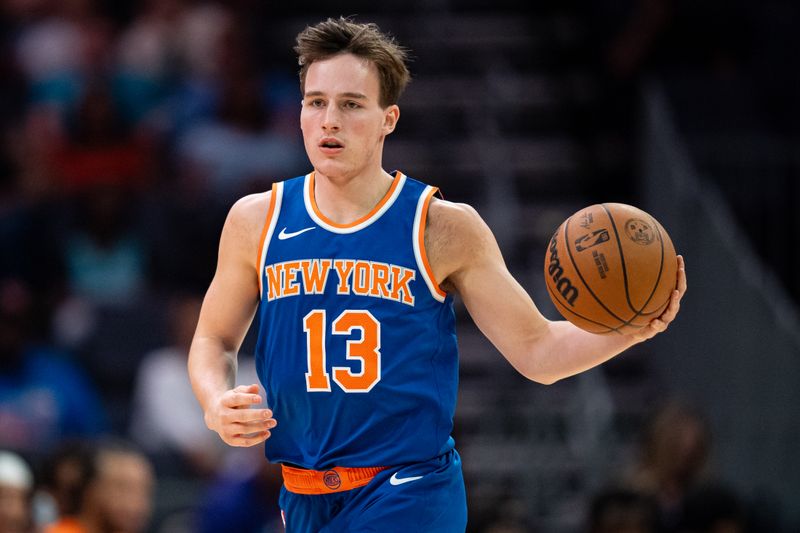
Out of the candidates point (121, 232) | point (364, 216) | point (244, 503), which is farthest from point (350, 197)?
point (121, 232)

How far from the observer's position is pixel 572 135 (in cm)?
1398

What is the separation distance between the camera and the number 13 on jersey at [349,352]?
5.05 m

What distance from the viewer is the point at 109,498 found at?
26.1 feet

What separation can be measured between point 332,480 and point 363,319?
1.95ft

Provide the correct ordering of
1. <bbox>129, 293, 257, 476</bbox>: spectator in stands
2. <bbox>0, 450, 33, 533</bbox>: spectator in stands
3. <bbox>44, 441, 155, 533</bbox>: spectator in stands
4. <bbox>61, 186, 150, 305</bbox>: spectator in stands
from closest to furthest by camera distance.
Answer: <bbox>0, 450, 33, 533</bbox>: spectator in stands → <bbox>44, 441, 155, 533</bbox>: spectator in stands → <bbox>129, 293, 257, 476</bbox>: spectator in stands → <bbox>61, 186, 150, 305</bbox>: spectator in stands

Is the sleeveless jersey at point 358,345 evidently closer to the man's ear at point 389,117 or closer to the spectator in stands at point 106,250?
the man's ear at point 389,117

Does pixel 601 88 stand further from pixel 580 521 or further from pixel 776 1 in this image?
pixel 580 521

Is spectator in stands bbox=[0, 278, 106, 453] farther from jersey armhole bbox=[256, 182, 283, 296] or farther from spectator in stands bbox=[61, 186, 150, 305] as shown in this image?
jersey armhole bbox=[256, 182, 283, 296]

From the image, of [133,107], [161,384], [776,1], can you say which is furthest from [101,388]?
[776,1]

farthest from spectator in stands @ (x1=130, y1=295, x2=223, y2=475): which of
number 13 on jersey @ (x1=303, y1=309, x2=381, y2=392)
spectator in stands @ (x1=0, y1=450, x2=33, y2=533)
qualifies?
number 13 on jersey @ (x1=303, y1=309, x2=381, y2=392)

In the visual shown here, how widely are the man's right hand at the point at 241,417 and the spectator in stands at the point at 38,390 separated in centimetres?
577

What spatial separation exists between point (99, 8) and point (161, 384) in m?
5.14

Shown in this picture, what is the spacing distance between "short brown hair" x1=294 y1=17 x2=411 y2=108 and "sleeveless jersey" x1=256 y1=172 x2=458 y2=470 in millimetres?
482

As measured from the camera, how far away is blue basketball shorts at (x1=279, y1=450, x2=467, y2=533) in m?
4.98
